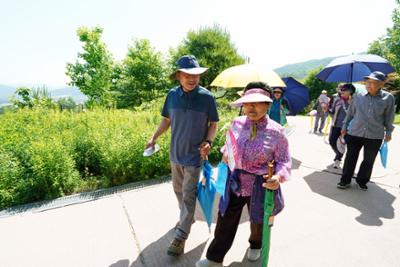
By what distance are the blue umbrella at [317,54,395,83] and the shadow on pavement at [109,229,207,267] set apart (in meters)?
4.44

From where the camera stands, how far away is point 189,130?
8.36 feet

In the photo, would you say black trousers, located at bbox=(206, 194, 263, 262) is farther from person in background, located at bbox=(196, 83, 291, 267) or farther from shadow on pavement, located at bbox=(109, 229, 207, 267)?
shadow on pavement, located at bbox=(109, 229, 207, 267)

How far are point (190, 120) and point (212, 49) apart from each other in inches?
798

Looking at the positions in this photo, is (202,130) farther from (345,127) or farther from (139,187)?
(345,127)

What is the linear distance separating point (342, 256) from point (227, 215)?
4.49 ft

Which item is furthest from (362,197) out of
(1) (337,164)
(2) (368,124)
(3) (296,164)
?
(3) (296,164)

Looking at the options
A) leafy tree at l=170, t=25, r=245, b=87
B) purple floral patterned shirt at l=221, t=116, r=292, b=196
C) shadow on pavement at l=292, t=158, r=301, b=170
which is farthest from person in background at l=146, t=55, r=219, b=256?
leafy tree at l=170, t=25, r=245, b=87

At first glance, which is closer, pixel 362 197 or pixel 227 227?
pixel 227 227

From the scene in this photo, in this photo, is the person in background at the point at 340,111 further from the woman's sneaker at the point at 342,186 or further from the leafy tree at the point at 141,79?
the leafy tree at the point at 141,79

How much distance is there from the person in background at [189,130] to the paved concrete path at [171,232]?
1.29 ft

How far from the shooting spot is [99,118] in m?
6.86

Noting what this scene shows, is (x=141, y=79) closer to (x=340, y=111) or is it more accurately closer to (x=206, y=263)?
(x=340, y=111)

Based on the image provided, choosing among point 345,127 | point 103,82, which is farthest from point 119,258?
point 103,82

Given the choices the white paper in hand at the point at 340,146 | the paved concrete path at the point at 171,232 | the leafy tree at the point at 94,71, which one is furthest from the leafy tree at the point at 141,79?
the paved concrete path at the point at 171,232
